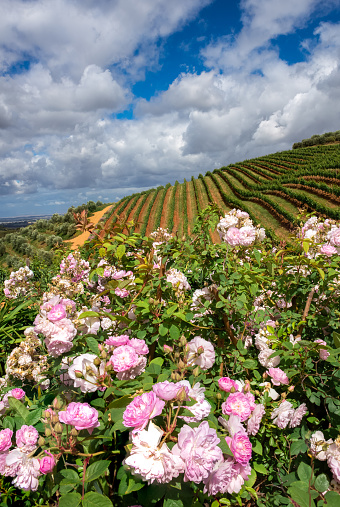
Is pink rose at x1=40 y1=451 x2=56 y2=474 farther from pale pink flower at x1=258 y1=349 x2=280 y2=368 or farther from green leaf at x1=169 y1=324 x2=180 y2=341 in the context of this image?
pale pink flower at x1=258 y1=349 x2=280 y2=368

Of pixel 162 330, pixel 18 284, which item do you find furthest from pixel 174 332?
pixel 18 284

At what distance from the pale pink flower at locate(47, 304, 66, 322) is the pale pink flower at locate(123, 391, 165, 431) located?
2.07 ft

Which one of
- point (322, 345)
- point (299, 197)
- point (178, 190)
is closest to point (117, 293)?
point (322, 345)

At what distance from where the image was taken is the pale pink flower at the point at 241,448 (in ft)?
2.87

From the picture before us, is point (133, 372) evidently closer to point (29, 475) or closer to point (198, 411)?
point (198, 411)

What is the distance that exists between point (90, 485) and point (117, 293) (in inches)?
35.1

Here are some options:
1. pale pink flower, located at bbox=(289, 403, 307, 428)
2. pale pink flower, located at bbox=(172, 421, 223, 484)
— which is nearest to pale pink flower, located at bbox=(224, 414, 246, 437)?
pale pink flower, located at bbox=(172, 421, 223, 484)

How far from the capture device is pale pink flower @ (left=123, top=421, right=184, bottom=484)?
69cm

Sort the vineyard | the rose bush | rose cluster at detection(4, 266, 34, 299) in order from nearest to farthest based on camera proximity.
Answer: the rose bush → rose cluster at detection(4, 266, 34, 299) → the vineyard

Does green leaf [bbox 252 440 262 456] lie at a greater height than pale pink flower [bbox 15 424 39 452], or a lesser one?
lesser

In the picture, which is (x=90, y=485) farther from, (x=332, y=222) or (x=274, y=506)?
(x=332, y=222)

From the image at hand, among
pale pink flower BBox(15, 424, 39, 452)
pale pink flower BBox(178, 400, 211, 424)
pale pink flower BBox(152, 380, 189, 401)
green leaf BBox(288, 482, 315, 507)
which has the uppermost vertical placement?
pale pink flower BBox(152, 380, 189, 401)

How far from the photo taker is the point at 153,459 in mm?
718

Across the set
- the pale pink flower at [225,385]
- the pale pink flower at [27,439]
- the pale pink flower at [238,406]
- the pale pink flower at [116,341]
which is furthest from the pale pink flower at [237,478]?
the pale pink flower at [27,439]
